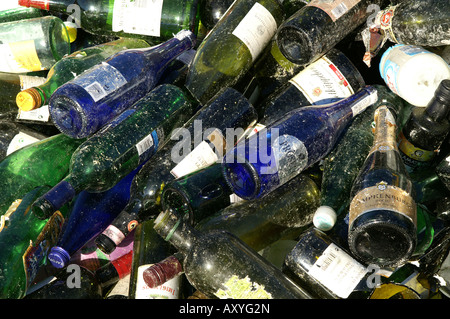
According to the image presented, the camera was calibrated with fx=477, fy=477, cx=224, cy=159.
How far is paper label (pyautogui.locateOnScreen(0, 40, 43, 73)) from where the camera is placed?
1804mm

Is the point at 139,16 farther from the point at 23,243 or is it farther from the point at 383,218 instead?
the point at 383,218

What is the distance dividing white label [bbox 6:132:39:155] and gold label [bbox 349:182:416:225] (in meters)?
1.18

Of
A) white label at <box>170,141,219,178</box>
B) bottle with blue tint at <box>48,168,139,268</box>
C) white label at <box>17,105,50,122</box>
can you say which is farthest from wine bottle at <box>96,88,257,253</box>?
white label at <box>17,105,50,122</box>

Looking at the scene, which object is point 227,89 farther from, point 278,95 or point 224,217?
point 224,217

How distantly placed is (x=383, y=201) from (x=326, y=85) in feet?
1.87

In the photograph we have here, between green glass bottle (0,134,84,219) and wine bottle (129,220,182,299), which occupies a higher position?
green glass bottle (0,134,84,219)

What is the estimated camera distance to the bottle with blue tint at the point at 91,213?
1.64m

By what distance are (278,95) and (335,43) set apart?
0.90 ft

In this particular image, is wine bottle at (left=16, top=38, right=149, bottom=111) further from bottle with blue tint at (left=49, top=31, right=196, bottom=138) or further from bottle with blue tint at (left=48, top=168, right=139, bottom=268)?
bottle with blue tint at (left=48, top=168, right=139, bottom=268)

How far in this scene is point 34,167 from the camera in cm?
169

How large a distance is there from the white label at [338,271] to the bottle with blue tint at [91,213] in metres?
0.72

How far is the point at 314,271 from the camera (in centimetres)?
129

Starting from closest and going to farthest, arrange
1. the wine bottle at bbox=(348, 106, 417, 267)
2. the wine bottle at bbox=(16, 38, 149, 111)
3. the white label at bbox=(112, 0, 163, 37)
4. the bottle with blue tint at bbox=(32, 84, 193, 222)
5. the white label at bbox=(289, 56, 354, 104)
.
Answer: the wine bottle at bbox=(348, 106, 417, 267) < the bottle with blue tint at bbox=(32, 84, 193, 222) < the wine bottle at bbox=(16, 38, 149, 111) < the white label at bbox=(289, 56, 354, 104) < the white label at bbox=(112, 0, 163, 37)

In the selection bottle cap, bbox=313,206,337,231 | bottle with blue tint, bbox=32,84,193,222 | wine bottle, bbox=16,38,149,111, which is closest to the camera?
bottle cap, bbox=313,206,337,231
